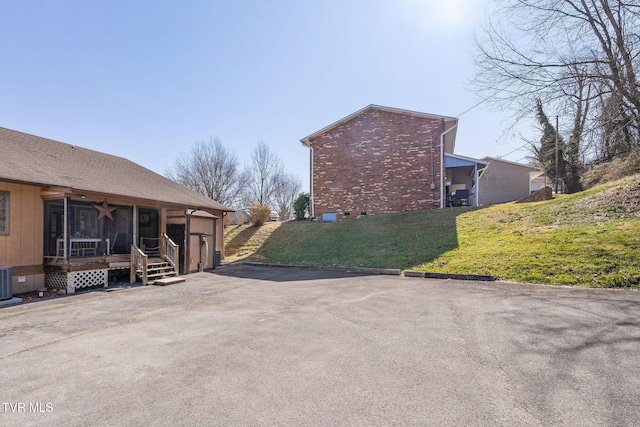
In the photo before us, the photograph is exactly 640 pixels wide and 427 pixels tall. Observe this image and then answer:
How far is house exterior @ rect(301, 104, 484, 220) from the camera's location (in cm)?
1909

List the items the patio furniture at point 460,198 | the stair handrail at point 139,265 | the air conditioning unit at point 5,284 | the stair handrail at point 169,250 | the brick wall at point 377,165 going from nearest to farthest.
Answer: the air conditioning unit at point 5,284
the stair handrail at point 139,265
the stair handrail at point 169,250
the brick wall at point 377,165
the patio furniture at point 460,198

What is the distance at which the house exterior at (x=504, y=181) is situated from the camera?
2834cm

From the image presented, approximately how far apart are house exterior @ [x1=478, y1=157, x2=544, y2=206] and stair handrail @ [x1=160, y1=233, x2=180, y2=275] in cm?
2603

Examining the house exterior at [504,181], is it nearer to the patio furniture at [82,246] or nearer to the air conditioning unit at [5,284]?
the patio furniture at [82,246]

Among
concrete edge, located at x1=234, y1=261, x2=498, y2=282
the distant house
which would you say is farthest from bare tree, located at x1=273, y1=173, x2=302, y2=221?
concrete edge, located at x1=234, y1=261, x2=498, y2=282

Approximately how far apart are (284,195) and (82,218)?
35.9 m

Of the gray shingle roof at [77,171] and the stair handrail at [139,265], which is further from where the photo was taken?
the stair handrail at [139,265]

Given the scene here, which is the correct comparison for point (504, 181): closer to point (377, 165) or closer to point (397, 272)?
point (377, 165)

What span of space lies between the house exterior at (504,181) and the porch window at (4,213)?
30346 millimetres

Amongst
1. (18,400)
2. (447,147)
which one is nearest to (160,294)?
(18,400)

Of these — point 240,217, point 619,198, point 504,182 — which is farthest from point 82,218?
point 504,182

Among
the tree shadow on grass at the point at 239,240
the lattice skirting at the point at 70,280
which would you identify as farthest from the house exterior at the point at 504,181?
the lattice skirting at the point at 70,280

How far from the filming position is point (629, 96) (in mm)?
7613

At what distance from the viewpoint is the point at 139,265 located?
1062cm
